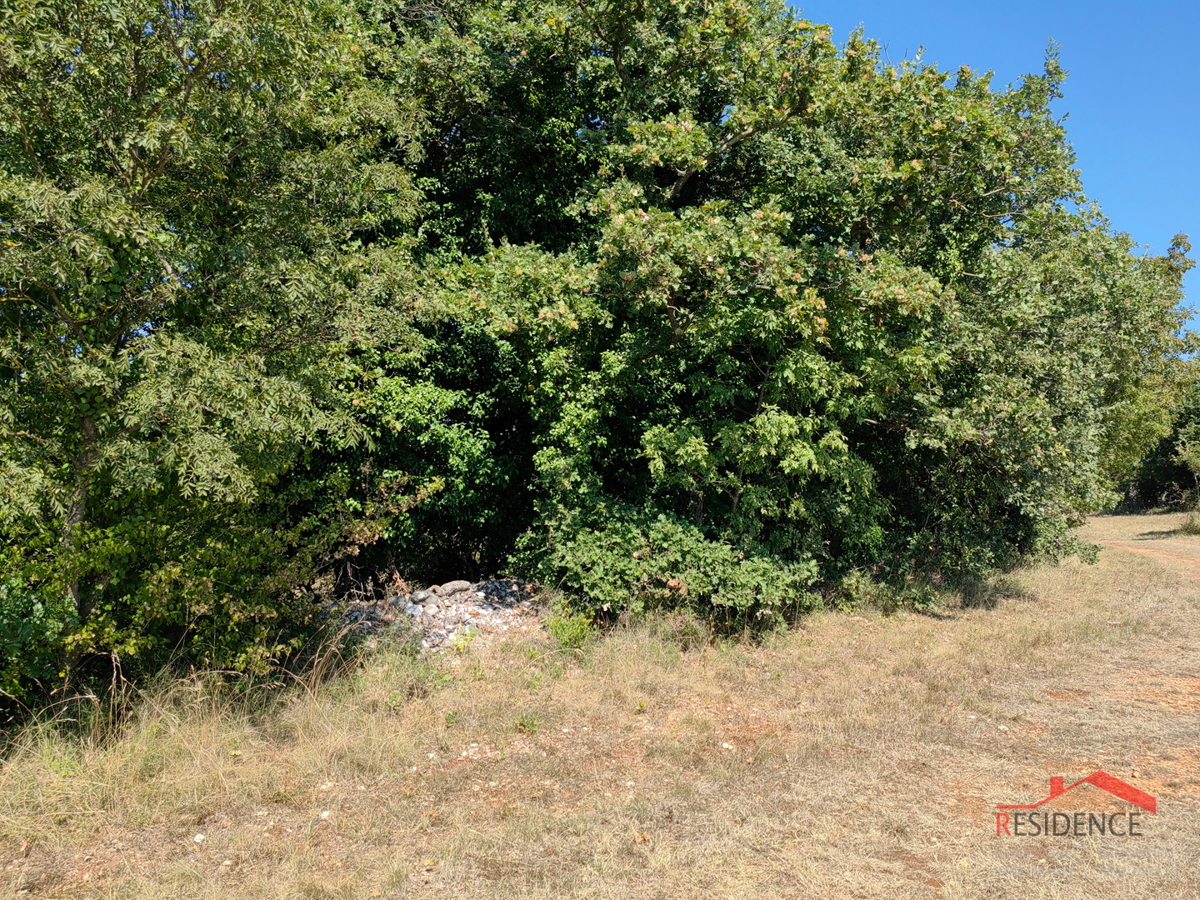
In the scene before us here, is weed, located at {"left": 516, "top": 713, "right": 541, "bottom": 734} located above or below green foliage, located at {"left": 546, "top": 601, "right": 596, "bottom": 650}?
below

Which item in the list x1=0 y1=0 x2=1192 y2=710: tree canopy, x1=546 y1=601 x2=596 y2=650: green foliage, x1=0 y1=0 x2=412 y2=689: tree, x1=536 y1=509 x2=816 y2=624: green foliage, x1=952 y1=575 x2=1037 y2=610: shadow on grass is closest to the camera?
x1=0 y1=0 x2=412 y2=689: tree

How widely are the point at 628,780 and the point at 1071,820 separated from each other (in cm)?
291

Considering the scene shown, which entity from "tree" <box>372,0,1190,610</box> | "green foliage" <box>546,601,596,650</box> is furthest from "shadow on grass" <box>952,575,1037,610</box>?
"green foliage" <box>546,601,596,650</box>

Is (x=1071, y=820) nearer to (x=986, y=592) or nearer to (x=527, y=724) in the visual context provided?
(x=527, y=724)

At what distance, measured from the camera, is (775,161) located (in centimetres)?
1063

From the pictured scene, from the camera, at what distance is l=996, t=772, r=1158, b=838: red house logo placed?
4.75 meters

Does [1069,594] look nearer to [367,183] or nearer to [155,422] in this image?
[367,183]

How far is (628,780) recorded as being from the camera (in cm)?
570

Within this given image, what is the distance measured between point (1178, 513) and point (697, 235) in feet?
113

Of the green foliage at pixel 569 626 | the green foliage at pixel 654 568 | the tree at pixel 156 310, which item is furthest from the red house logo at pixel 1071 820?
the tree at pixel 156 310

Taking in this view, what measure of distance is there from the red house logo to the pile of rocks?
5.19m

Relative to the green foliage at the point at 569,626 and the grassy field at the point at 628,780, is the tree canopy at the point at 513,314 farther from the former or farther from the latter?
the grassy field at the point at 628,780

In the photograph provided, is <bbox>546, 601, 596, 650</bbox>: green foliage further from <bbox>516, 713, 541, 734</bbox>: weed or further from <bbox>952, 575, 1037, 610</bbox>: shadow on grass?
<bbox>952, 575, 1037, 610</bbox>: shadow on grass

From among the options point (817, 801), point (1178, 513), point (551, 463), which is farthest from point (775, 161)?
point (1178, 513)
